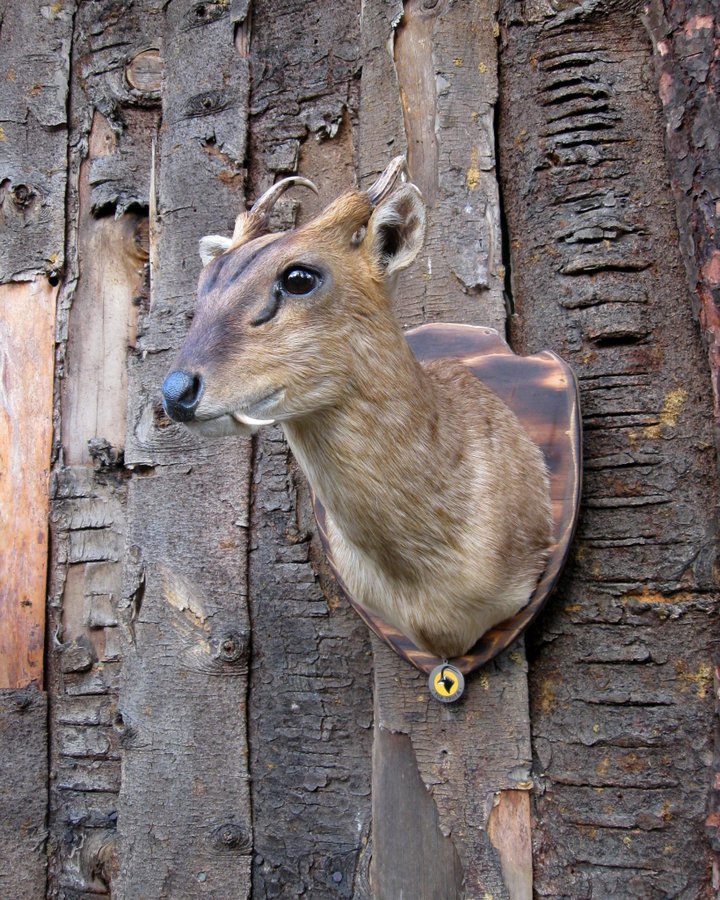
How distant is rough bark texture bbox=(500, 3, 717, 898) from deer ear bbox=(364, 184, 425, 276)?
52 centimetres

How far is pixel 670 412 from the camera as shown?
82.4 inches

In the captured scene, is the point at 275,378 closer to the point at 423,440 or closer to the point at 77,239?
the point at 423,440

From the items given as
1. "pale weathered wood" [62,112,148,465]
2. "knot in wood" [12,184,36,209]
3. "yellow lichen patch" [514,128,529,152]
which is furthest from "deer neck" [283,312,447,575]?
"knot in wood" [12,184,36,209]

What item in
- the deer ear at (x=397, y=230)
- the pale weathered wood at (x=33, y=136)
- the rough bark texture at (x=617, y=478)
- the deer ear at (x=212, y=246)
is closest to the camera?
the deer ear at (x=397, y=230)

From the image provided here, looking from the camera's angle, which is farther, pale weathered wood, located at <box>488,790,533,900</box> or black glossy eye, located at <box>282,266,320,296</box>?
pale weathered wood, located at <box>488,790,533,900</box>

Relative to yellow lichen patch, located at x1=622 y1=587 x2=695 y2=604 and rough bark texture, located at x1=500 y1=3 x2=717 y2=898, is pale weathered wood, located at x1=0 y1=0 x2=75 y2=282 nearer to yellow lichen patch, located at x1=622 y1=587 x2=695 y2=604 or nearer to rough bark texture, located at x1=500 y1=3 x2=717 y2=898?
rough bark texture, located at x1=500 y1=3 x2=717 y2=898

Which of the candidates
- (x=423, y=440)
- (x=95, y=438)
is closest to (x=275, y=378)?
(x=423, y=440)

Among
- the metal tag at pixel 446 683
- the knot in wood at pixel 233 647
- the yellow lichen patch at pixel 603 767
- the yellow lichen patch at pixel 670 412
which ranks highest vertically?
the yellow lichen patch at pixel 670 412

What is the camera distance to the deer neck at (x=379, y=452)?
180 centimetres

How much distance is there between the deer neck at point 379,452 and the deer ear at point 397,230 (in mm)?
132

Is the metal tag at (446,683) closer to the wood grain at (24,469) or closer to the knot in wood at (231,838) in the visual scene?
the knot in wood at (231,838)

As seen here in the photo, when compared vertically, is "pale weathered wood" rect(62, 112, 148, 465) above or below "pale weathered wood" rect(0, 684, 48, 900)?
above

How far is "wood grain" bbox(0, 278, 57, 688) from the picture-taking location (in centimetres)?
265

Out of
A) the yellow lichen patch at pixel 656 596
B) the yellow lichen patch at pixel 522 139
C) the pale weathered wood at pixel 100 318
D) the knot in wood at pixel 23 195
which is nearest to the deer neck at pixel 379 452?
the yellow lichen patch at pixel 656 596
